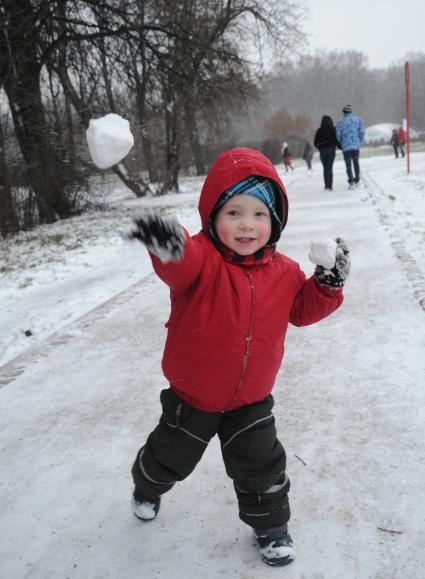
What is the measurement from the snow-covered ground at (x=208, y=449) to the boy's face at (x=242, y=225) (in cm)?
29

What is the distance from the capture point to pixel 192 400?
1.68m

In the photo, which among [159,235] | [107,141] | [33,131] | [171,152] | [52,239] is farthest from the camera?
[171,152]

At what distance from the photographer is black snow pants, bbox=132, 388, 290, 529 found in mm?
1643

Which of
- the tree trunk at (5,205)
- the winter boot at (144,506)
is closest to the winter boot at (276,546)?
the winter boot at (144,506)

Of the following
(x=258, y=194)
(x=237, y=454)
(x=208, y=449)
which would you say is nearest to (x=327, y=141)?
(x=208, y=449)

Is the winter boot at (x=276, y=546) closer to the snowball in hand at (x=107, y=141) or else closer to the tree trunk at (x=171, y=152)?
the snowball in hand at (x=107, y=141)

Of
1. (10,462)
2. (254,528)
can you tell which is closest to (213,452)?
(254,528)

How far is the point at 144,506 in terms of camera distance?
1799mm

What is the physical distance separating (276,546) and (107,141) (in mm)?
1303

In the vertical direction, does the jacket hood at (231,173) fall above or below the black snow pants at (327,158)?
above

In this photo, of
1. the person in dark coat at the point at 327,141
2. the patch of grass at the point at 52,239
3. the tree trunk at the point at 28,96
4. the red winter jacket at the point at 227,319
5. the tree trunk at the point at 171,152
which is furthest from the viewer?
the tree trunk at the point at 171,152

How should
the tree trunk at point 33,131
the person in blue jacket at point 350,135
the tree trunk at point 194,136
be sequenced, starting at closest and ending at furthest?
the tree trunk at point 33,131
the person in blue jacket at point 350,135
the tree trunk at point 194,136

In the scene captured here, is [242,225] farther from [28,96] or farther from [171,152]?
[171,152]

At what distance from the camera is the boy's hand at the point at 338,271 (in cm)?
163
